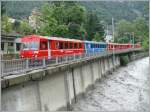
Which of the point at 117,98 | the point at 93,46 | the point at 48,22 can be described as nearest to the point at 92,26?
the point at 48,22

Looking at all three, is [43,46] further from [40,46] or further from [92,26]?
[92,26]

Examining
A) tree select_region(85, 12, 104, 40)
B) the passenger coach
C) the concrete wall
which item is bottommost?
the concrete wall

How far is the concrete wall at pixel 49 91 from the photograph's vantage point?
14836 mm

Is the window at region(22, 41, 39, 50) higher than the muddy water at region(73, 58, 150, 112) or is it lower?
higher

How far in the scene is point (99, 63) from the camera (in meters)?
42.1

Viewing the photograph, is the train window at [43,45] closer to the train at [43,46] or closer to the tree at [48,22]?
the train at [43,46]

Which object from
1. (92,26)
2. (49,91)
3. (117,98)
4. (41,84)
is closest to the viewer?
(41,84)

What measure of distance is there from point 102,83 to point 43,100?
2050 cm

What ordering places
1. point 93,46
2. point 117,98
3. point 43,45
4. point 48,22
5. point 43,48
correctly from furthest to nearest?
point 48,22
point 93,46
point 117,98
point 43,45
point 43,48

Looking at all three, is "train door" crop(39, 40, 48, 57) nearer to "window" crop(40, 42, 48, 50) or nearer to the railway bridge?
"window" crop(40, 42, 48, 50)

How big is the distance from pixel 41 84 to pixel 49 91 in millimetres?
1264

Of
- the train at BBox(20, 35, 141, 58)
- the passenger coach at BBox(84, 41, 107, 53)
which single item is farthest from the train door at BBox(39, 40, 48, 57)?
the passenger coach at BBox(84, 41, 107, 53)

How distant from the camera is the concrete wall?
14836mm

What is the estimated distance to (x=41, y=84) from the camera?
18.2 m
